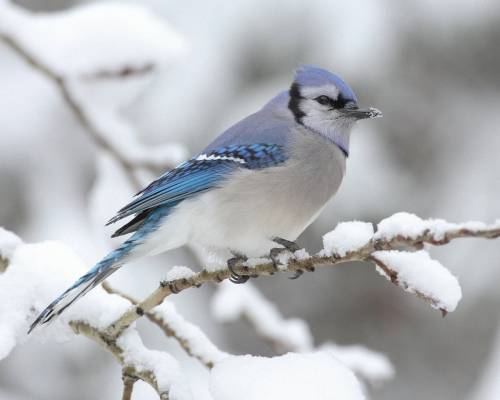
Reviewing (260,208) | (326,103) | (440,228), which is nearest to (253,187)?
(260,208)

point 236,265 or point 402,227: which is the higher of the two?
point 402,227

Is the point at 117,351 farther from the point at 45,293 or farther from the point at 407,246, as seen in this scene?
the point at 407,246

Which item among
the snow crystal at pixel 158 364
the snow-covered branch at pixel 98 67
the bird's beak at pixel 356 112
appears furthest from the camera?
the snow-covered branch at pixel 98 67

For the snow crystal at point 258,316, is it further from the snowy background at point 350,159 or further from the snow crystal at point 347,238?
the snow crystal at point 347,238

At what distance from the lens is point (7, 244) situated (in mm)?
1866

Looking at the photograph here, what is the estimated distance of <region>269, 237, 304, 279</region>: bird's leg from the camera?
1.75 meters

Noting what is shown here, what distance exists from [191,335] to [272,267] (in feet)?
0.89

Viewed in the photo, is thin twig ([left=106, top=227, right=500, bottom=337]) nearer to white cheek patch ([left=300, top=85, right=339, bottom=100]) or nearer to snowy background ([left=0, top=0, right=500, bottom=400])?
white cheek patch ([left=300, top=85, right=339, bottom=100])

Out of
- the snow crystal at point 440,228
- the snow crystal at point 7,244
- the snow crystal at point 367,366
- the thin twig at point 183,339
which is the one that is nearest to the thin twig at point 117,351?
the thin twig at point 183,339

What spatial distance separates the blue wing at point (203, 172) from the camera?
2.37 m

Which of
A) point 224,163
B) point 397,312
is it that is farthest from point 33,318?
point 397,312

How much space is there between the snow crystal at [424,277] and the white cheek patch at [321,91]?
52.0 inches

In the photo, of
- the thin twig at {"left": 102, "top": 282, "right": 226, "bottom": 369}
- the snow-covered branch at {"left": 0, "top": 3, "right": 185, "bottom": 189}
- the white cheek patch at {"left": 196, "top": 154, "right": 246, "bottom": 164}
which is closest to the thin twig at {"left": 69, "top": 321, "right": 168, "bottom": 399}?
the thin twig at {"left": 102, "top": 282, "right": 226, "bottom": 369}

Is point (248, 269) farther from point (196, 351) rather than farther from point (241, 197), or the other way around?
point (241, 197)
